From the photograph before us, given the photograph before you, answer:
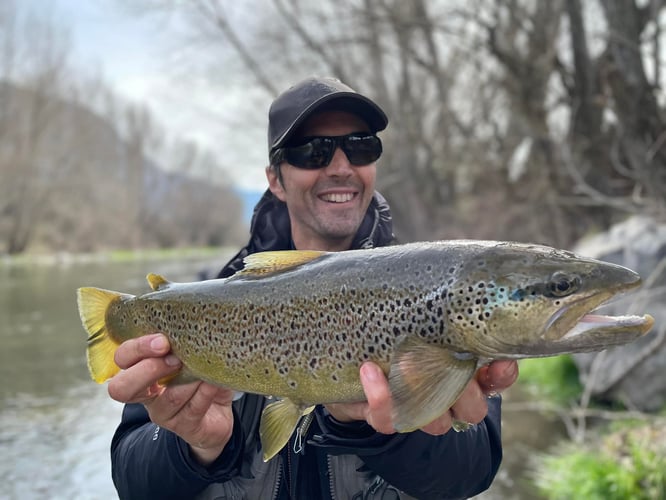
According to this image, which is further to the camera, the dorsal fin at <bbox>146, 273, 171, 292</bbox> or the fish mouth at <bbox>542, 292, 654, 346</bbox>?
the dorsal fin at <bbox>146, 273, 171, 292</bbox>

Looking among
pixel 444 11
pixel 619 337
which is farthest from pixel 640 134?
pixel 619 337

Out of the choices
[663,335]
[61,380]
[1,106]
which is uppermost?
[1,106]

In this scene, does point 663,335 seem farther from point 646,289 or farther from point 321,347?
point 321,347

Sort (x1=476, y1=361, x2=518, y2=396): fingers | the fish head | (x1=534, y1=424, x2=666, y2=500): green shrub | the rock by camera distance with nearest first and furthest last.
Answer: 1. the fish head
2. (x1=476, y1=361, x2=518, y2=396): fingers
3. (x1=534, y1=424, x2=666, y2=500): green shrub
4. the rock

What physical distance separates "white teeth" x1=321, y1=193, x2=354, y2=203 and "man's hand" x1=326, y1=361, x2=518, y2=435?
122cm

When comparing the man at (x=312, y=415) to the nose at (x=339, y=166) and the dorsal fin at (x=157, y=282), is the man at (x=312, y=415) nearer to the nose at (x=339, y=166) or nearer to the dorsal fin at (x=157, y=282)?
the nose at (x=339, y=166)

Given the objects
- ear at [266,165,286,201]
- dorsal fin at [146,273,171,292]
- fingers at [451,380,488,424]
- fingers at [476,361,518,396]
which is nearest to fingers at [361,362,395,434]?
fingers at [451,380,488,424]

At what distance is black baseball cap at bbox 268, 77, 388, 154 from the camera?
2893 mm

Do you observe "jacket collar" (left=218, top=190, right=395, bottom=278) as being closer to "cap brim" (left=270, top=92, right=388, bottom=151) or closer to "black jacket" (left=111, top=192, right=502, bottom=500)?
"cap brim" (left=270, top=92, right=388, bottom=151)

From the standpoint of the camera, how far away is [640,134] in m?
6.57

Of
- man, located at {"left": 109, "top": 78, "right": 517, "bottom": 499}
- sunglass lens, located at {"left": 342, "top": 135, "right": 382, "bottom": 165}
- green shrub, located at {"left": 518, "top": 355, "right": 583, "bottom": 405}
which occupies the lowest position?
green shrub, located at {"left": 518, "top": 355, "right": 583, "bottom": 405}

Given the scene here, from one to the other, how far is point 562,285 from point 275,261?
1024 mm

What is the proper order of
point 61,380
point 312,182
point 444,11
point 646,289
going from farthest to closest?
point 444,11
point 61,380
point 646,289
point 312,182

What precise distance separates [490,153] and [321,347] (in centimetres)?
1398
